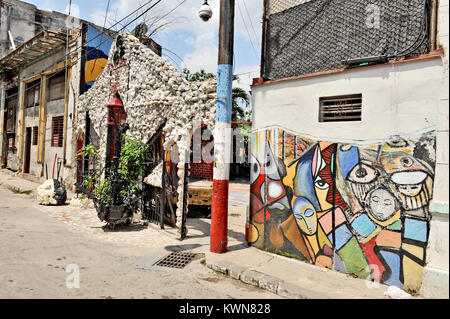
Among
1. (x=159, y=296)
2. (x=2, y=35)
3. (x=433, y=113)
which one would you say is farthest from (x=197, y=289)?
(x=2, y=35)

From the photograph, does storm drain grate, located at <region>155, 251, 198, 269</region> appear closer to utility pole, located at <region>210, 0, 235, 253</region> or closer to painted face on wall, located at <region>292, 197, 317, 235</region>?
utility pole, located at <region>210, 0, 235, 253</region>

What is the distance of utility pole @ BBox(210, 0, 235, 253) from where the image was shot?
5641mm

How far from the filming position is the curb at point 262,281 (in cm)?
406

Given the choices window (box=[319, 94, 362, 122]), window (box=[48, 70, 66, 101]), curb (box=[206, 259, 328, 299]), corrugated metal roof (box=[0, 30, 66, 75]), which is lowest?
curb (box=[206, 259, 328, 299])

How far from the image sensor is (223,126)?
566 cm

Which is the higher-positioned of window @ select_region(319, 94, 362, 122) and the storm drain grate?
window @ select_region(319, 94, 362, 122)

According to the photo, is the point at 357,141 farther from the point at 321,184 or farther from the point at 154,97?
the point at 154,97

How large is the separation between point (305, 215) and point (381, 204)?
47.7 inches

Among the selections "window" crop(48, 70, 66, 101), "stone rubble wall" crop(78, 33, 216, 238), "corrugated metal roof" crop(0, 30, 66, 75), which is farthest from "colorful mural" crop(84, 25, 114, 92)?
"stone rubble wall" crop(78, 33, 216, 238)

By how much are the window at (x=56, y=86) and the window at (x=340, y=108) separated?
12802 millimetres

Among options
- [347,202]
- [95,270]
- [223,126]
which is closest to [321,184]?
[347,202]

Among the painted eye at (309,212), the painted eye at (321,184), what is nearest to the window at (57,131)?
the painted eye at (309,212)

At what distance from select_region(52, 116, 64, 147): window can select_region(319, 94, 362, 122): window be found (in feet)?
41.4

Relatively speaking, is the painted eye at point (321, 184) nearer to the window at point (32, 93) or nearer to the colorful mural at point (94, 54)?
the colorful mural at point (94, 54)
